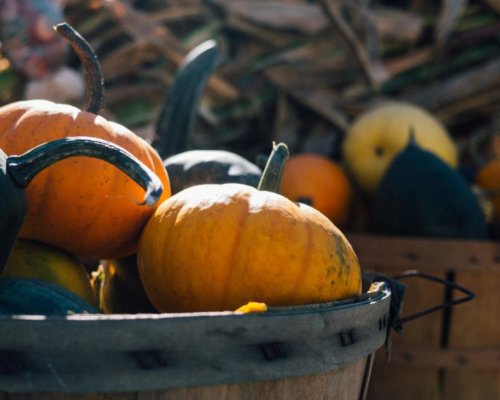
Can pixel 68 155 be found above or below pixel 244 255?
above

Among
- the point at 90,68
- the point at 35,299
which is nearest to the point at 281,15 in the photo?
the point at 90,68

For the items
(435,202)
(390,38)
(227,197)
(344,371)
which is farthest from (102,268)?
(390,38)

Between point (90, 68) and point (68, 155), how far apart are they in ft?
1.68

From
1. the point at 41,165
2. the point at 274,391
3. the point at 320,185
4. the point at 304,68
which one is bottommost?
the point at 320,185

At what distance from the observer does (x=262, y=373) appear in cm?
107

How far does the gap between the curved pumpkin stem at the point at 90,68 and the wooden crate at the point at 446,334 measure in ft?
3.80

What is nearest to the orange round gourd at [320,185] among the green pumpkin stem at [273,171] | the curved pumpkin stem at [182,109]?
the curved pumpkin stem at [182,109]

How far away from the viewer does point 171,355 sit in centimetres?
101

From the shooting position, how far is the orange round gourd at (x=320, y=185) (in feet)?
9.55

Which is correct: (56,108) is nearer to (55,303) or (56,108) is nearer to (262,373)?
(55,303)

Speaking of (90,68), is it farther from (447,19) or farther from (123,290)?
(447,19)

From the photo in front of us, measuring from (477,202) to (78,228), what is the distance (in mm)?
1684

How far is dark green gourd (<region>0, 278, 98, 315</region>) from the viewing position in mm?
1152

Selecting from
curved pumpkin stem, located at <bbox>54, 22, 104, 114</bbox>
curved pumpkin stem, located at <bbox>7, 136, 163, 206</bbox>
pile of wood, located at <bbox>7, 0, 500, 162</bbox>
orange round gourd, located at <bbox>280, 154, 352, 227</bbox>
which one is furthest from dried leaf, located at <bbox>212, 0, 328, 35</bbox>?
curved pumpkin stem, located at <bbox>7, 136, 163, 206</bbox>
